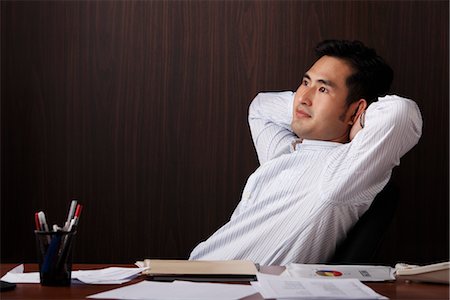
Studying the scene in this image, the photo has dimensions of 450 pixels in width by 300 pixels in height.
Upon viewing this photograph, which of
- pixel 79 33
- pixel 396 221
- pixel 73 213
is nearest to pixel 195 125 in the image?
pixel 79 33

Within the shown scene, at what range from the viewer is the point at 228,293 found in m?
1.51

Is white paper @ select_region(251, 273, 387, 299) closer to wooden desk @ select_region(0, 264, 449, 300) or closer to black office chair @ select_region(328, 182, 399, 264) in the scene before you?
wooden desk @ select_region(0, 264, 449, 300)

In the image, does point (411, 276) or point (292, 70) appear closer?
point (411, 276)

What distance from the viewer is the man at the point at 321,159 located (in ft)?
7.31

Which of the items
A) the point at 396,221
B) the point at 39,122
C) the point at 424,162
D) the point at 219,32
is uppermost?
the point at 219,32

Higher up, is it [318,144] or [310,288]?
[318,144]

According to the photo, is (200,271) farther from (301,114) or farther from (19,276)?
(301,114)

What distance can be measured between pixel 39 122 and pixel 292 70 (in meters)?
1.13

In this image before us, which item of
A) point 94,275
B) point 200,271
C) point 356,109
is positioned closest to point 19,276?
point 94,275

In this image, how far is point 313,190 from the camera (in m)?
2.41

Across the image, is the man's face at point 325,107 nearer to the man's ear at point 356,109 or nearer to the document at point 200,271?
the man's ear at point 356,109

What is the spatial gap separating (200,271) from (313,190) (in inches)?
30.1

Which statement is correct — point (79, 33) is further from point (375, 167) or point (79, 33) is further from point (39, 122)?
point (375, 167)

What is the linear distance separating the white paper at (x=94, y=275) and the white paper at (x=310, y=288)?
0.31 m
